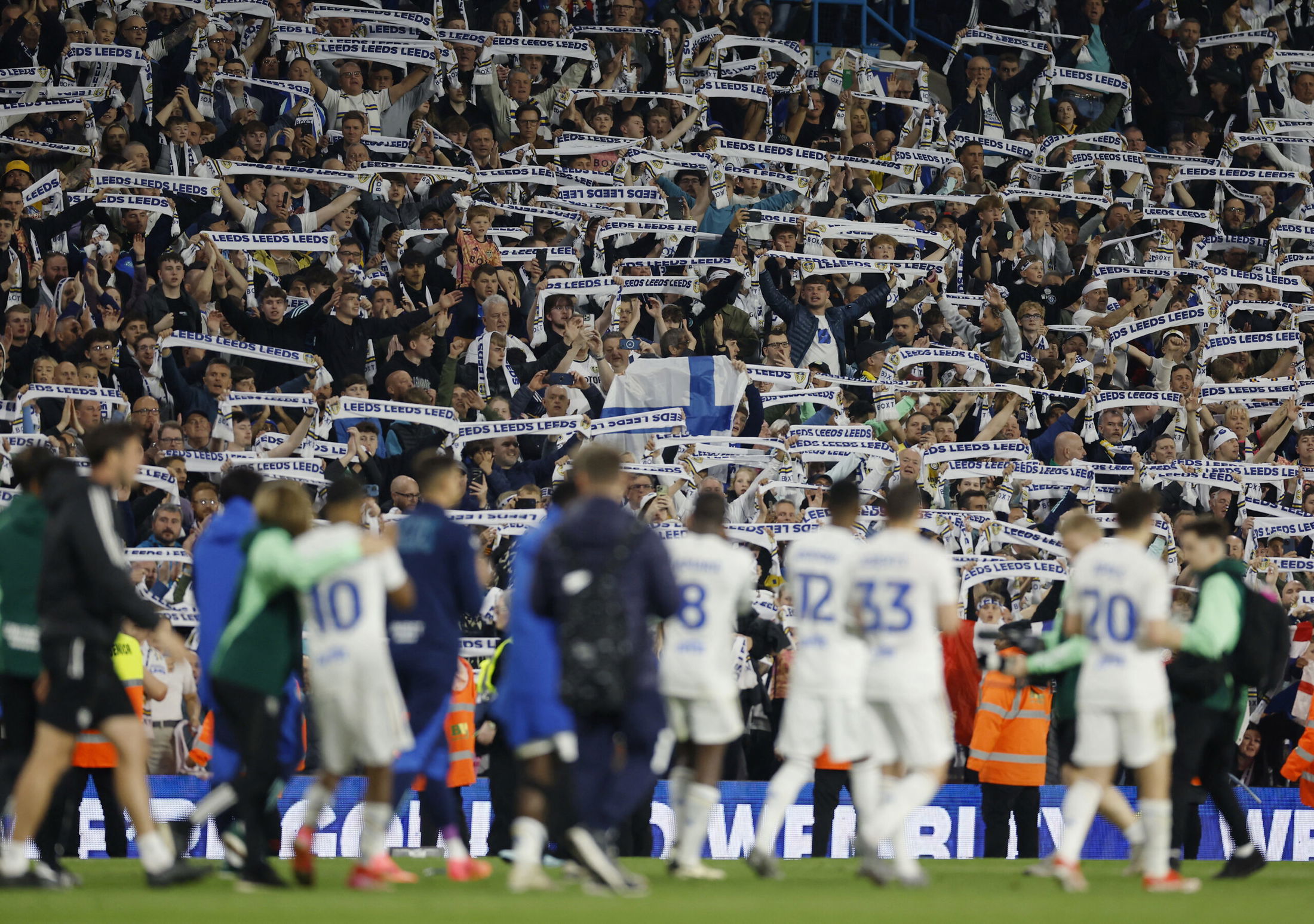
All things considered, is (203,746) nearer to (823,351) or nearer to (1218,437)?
(823,351)

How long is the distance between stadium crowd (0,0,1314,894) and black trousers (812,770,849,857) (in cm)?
4

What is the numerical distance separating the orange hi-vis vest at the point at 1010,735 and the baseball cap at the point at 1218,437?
6166 millimetres

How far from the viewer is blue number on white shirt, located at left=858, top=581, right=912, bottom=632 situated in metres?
9.30

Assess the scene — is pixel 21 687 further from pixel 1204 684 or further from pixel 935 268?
pixel 935 268

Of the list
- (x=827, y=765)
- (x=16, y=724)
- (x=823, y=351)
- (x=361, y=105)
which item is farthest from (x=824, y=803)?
(x=361, y=105)

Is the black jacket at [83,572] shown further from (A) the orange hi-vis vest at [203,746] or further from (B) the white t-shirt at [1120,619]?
(B) the white t-shirt at [1120,619]

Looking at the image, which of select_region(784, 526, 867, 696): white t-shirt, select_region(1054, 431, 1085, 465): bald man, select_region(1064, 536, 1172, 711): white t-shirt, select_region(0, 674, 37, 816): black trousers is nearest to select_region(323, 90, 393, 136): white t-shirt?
select_region(1054, 431, 1085, 465): bald man

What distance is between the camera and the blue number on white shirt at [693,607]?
9.68 meters

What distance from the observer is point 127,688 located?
12.4 metres

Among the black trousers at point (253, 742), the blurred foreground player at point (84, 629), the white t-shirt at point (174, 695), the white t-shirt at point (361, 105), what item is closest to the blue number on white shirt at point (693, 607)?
the black trousers at point (253, 742)

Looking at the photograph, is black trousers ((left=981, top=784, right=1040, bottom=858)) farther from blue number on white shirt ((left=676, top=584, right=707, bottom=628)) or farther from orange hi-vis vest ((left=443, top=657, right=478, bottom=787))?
blue number on white shirt ((left=676, top=584, right=707, bottom=628))

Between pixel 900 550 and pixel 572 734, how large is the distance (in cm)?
179

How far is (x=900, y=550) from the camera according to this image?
9.30m

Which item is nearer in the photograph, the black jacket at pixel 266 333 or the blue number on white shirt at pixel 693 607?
the blue number on white shirt at pixel 693 607
